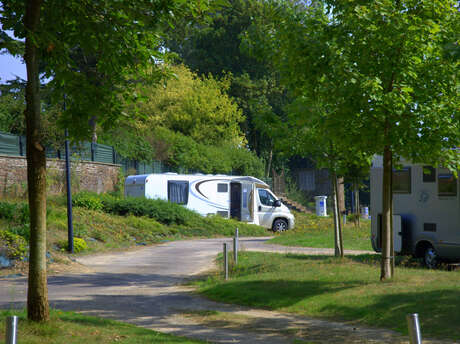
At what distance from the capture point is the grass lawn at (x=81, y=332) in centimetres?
722

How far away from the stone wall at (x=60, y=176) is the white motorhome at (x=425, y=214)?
15.1 metres

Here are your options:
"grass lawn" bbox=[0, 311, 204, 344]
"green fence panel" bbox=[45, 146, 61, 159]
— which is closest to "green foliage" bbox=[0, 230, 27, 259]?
"grass lawn" bbox=[0, 311, 204, 344]

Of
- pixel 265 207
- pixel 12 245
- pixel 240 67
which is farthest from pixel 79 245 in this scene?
pixel 240 67

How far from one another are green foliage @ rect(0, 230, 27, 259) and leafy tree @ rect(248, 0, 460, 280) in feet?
29.8

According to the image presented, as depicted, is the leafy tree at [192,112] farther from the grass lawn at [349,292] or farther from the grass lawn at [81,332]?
the grass lawn at [81,332]

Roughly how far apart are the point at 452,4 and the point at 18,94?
1052 inches

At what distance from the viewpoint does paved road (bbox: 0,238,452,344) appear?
8.93 m

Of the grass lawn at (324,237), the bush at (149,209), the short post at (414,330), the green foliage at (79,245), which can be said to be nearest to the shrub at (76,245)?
the green foliage at (79,245)

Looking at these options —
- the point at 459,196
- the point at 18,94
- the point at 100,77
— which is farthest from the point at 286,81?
the point at 18,94

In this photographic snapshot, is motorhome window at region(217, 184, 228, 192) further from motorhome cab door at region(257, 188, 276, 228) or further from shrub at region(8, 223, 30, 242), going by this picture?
shrub at region(8, 223, 30, 242)

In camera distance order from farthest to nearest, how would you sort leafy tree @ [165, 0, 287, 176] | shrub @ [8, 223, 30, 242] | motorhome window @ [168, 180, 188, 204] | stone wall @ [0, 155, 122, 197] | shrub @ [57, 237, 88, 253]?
1. leafy tree @ [165, 0, 287, 176]
2. motorhome window @ [168, 180, 188, 204]
3. stone wall @ [0, 155, 122, 197]
4. shrub @ [57, 237, 88, 253]
5. shrub @ [8, 223, 30, 242]

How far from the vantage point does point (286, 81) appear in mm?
11852

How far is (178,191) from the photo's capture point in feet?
101

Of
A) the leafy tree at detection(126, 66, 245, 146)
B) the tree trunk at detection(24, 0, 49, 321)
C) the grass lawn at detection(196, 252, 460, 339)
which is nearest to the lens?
the tree trunk at detection(24, 0, 49, 321)
